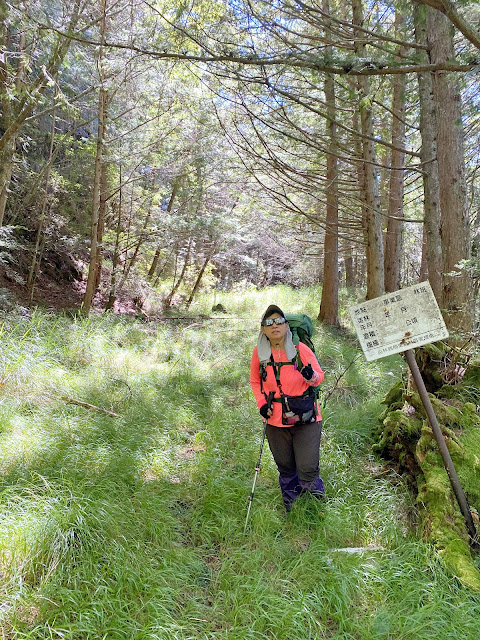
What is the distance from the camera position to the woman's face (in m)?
2.93

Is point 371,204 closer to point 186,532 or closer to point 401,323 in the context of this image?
point 401,323

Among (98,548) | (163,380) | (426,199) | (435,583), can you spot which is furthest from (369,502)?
(163,380)

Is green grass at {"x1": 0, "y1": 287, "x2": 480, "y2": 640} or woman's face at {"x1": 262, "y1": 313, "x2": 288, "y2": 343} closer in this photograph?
green grass at {"x1": 0, "y1": 287, "x2": 480, "y2": 640}

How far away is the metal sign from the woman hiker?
0.60 metres

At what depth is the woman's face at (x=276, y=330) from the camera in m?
2.93

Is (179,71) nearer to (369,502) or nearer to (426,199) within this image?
(426,199)

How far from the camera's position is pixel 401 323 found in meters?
2.49

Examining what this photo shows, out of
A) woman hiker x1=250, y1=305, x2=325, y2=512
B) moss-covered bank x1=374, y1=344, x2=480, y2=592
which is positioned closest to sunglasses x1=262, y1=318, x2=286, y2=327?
woman hiker x1=250, y1=305, x2=325, y2=512

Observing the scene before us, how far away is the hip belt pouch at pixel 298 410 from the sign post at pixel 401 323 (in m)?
0.70

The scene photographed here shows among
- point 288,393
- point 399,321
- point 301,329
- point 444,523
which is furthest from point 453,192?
point 444,523

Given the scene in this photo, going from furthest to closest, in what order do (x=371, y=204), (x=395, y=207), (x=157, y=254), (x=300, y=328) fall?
(x=157, y=254), (x=395, y=207), (x=371, y=204), (x=300, y=328)

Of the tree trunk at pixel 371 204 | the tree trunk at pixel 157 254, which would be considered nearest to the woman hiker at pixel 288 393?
the tree trunk at pixel 371 204

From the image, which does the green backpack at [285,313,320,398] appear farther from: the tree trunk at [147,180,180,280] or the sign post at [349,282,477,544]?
the tree trunk at [147,180,180,280]

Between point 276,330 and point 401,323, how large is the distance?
0.94 metres
